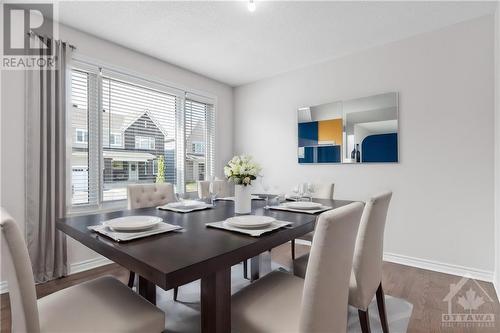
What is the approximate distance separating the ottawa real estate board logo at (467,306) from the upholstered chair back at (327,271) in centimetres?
135

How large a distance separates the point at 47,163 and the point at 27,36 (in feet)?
3.83

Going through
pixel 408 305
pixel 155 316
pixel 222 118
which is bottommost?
pixel 408 305

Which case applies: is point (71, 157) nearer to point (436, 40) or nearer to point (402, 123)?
point (402, 123)

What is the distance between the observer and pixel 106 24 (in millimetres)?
2598

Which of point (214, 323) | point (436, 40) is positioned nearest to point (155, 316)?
point (214, 323)

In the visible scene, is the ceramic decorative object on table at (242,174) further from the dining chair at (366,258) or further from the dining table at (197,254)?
the dining chair at (366,258)

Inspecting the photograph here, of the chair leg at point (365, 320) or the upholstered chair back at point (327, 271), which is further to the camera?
the chair leg at point (365, 320)

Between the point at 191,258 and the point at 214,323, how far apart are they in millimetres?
275

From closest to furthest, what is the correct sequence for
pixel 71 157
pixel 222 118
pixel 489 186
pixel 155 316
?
1. pixel 155 316
2. pixel 489 186
3. pixel 71 157
4. pixel 222 118

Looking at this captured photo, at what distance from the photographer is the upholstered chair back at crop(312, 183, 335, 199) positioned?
2697 mm

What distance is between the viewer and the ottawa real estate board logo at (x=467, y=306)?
1.80 meters

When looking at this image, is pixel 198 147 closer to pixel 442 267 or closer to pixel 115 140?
pixel 115 140

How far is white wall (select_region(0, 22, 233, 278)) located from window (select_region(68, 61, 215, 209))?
6.3 inches

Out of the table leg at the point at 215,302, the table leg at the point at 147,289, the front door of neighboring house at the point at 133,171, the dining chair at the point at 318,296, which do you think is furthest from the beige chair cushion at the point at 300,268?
the front door of neighboring house at the point at 133,171
